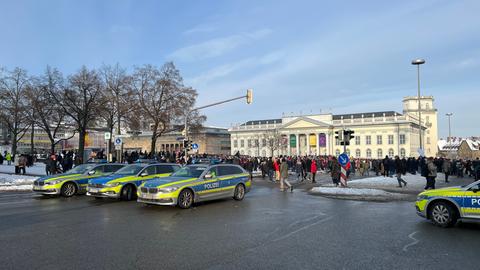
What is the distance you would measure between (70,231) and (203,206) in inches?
217

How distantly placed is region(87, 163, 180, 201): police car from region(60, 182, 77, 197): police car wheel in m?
2.12

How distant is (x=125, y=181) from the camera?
616 inches

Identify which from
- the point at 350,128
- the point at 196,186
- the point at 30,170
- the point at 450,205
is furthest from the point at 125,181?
the point at 350,128

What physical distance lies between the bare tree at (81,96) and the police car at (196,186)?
25254 millimetres

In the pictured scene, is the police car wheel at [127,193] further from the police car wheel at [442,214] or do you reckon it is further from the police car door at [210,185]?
the police car wheel at [442,214]

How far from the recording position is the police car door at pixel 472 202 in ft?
31.0

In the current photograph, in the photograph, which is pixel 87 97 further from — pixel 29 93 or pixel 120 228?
pixel 120 228

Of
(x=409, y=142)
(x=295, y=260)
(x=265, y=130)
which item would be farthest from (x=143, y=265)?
(x=265, y=130)

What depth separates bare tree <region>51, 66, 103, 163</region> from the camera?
38.0 m

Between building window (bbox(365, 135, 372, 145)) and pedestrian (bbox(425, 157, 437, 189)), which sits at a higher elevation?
building window (bbox(365, 135, 372, 145))

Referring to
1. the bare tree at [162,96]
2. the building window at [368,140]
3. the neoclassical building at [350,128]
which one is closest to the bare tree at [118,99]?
the bare tree at [162,96]

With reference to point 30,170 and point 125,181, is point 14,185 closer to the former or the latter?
point 125,181

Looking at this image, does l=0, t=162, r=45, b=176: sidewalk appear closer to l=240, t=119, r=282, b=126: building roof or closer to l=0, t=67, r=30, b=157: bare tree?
l=0, t=67, r=30, b=157: bare tree

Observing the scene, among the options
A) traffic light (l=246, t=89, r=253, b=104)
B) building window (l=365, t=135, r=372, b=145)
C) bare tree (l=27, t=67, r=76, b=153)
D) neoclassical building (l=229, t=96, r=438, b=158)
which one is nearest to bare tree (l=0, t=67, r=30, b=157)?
bare tree (l=27, t=67, r=76, b=153)
